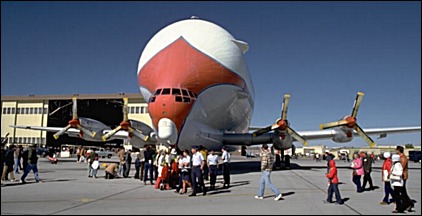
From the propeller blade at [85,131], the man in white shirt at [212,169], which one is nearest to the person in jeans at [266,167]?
the man in white shirt at [212,169]

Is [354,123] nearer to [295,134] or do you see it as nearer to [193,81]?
[295,134]

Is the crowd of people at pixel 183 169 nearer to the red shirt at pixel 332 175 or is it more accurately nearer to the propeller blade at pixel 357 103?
the red shirt at pixel 332 175

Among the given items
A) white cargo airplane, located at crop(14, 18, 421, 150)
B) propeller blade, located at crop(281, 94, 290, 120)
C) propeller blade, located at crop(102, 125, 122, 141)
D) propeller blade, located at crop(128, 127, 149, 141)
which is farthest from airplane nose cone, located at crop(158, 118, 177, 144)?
propeller blade, located at crop(281, 94, 290, 120)

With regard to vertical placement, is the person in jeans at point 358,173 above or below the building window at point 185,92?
below

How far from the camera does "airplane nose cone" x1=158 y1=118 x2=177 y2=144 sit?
1766cm

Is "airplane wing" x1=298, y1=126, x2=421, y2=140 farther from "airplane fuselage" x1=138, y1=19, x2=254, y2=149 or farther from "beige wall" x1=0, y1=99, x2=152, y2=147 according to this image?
"beige wall" x1=0, y1=99, x2=152, y2=147

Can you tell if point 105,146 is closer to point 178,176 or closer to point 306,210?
point 178,176

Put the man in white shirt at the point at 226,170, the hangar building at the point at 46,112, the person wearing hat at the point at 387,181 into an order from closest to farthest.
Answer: the person wearing hat at the point at 387,181 → the man in white shirt at the point at 226,170 → the hangar building at the point at 46,112

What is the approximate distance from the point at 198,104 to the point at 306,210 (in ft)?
37.9

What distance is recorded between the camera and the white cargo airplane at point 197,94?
18.8 m

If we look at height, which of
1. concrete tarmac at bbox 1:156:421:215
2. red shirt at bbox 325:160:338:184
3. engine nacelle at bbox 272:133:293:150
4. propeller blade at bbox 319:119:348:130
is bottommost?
concrete tarmac at bbox 1:156:421:215

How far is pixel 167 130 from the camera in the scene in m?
17.7

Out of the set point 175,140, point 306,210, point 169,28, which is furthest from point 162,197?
point 169,28

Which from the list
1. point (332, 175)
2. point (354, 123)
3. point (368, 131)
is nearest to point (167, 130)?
point (332, 175)
